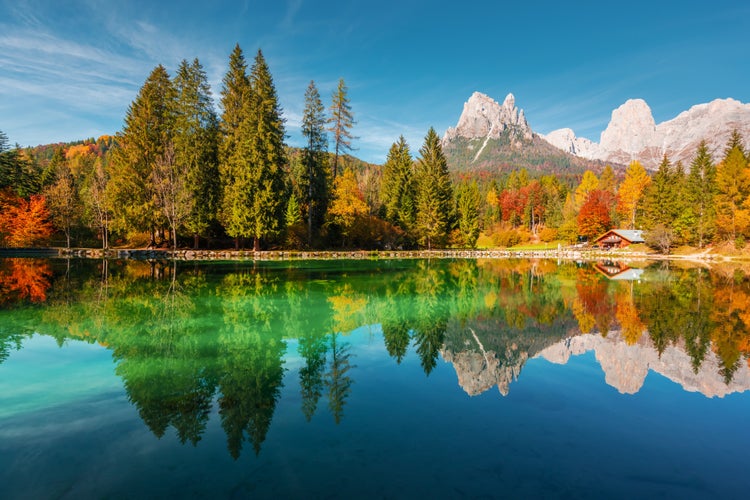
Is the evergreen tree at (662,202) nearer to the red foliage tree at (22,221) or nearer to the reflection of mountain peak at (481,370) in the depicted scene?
the reflection of mountain peak at (481,370)

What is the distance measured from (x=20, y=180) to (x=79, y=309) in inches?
1843

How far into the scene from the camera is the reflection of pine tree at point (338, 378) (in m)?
6.41

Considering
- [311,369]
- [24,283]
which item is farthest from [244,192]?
[311,369]

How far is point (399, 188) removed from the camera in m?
51.0

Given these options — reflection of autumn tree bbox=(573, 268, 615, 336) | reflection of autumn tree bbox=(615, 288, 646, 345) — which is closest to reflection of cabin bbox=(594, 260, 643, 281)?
reflection of autumn tree bbox=(573, 268, 615, 336)

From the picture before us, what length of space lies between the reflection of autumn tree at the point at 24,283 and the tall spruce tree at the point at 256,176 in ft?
45.7

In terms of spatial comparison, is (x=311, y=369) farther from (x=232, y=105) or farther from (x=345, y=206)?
(x=232, y=105)

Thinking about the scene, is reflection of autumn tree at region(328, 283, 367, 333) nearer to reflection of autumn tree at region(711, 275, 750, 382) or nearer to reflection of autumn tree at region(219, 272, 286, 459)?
reflection of autumn tree at region(219, 272, 286, 459)

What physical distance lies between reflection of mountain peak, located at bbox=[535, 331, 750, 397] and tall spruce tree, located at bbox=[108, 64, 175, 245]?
34.8m

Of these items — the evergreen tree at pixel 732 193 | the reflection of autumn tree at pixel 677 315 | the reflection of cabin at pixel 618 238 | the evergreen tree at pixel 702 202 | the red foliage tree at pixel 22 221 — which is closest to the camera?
the reflection of autumn tree at pixel 677 315

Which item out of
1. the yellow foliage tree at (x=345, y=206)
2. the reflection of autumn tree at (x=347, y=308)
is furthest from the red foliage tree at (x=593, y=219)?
the reflection of autumn tree at (x=347, y=308)

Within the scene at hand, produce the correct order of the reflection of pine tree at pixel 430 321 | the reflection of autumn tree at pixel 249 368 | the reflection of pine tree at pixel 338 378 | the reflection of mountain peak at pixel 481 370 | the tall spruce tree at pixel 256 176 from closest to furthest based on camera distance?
the reflection of autumn tree at pixel 249 368
the reflection of pine tree at pixel 338 378
the reflection of mountain peak at pixel 481 370
the reflection of pine tree at pixel 430 321
the tall spruce tree at pixel 256 176

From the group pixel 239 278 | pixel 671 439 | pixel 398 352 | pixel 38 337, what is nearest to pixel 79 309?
pixel 38 337

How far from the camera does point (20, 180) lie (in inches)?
1809
